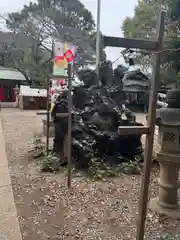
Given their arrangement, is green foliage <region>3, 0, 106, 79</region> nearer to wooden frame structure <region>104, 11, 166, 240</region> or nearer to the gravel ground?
the gravel ground

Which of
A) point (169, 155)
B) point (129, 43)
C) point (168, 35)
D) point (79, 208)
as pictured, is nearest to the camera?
point (129, 43)

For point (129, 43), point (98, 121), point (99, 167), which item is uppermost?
point (129, 43)

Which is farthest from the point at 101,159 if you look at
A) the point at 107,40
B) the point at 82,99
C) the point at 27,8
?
the point at 27,8

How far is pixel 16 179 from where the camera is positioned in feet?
13.6

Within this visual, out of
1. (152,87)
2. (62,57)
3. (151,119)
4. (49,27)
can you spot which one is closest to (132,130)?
(151,119)

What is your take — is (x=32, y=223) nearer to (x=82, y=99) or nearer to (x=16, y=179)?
(x=16, y=179)

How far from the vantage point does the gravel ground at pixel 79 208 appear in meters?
2.71

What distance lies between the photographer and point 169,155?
2.87m

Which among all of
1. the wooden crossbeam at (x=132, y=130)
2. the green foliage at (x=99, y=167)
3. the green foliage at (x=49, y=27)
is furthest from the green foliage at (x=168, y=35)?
the green foliage at (x=49, y=27)

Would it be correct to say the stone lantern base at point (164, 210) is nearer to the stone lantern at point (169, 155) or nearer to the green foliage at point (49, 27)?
the stone lantern at point (169, 155)

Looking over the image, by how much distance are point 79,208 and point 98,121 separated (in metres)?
2.07

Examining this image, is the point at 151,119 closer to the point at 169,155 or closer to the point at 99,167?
the point at 169,155

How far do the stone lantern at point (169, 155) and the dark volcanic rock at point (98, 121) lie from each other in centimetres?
168

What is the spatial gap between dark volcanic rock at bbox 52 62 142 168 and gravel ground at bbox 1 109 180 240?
61 centimetres
